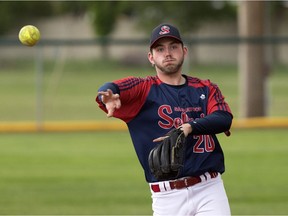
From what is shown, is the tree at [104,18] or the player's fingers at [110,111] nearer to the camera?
the player's fingers at [110,111]

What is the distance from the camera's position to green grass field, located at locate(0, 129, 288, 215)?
9805mm

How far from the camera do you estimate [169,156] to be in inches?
209

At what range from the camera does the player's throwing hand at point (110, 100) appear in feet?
17.1

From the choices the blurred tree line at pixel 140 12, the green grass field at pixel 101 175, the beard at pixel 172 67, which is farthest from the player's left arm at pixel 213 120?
the blurred tree line at pixel 140 12

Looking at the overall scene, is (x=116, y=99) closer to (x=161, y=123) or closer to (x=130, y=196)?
(x=161, y=123)

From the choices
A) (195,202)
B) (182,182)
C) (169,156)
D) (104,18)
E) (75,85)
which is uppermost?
(104,18)

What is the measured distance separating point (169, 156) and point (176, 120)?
38cm

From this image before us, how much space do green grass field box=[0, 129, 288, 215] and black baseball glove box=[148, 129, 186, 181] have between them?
12.9ft

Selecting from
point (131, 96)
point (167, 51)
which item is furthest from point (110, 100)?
point (167, 51)

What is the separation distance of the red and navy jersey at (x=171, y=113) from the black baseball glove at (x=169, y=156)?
0.18 meters

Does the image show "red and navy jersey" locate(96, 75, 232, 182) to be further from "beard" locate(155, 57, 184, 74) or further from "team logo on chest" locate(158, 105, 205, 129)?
"beard" locate(155, 57, 184, 74)

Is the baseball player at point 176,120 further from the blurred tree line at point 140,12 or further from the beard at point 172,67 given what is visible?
the blurred tree line at point 140,12

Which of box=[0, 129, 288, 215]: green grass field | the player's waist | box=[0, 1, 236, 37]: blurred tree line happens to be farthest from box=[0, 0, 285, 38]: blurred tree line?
the player's waist

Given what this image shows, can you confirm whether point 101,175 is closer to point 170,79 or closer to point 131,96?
point 170,79
